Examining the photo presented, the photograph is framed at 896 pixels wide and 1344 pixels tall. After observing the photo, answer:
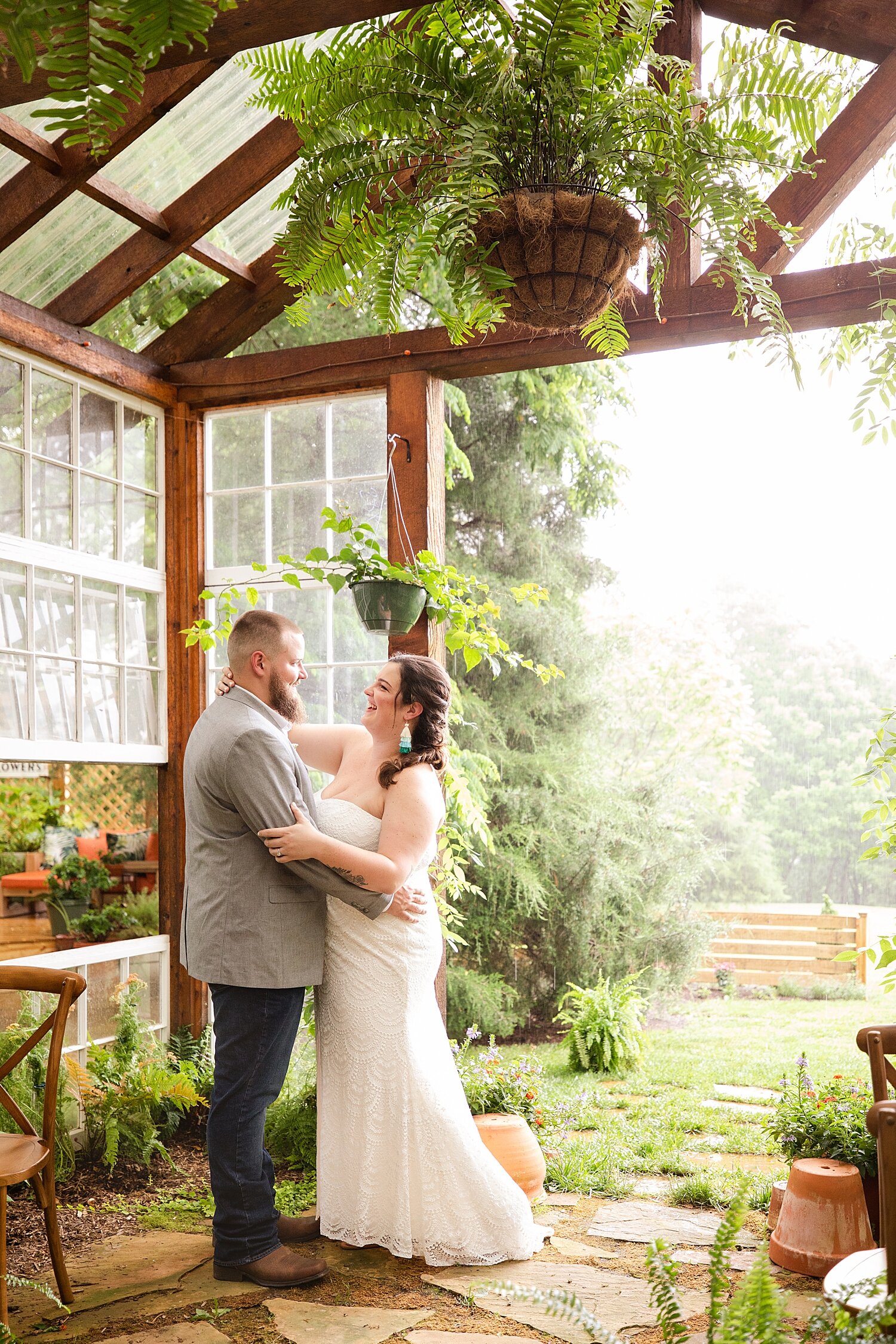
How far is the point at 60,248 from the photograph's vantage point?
12.0ft

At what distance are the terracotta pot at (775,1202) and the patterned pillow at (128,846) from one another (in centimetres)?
257

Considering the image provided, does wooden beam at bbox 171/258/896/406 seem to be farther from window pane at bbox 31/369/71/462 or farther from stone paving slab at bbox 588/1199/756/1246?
stone paving slab at bbox 588/1199/756/1246

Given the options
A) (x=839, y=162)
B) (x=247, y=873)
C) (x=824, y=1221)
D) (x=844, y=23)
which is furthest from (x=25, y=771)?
(x=844, y=23)

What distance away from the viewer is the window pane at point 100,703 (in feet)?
12.5

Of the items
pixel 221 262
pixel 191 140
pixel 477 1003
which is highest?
pixel 191 140

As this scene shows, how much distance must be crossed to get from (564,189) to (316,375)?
2.05m

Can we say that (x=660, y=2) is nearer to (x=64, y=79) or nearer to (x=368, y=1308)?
(x=64, y=79)

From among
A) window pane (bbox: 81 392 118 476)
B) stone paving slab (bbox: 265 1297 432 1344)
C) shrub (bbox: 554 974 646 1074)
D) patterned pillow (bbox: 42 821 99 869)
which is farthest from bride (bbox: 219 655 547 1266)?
shrub (bbox: 554 974 646 1074)

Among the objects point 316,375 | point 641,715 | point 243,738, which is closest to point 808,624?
point 641,715

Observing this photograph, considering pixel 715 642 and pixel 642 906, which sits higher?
pixel 715 642

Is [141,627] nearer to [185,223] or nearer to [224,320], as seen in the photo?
[224,320]

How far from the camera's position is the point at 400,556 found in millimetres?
3705

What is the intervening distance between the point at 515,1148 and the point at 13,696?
2.08m

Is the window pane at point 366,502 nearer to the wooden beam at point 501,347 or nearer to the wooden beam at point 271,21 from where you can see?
the wooden beam at point 501,347
